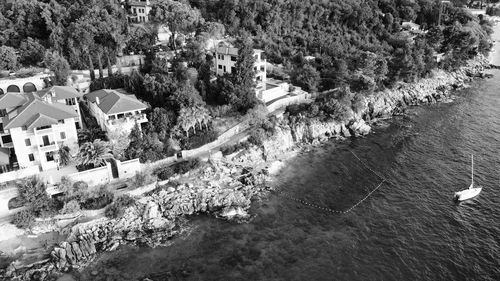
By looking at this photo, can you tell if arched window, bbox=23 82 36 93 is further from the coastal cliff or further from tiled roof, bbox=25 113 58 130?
the coastal cliff

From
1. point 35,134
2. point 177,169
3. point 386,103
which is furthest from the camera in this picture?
point 386,103

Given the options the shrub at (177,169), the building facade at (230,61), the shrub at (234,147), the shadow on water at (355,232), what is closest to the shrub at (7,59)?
the building facade at (230,61)

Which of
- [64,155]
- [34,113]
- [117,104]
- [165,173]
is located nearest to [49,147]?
[64,155]

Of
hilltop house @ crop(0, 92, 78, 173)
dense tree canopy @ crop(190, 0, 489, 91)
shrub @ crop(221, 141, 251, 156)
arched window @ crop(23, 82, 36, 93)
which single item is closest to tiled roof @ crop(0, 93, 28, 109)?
hilltop house @ crop(0, 92, 78, 173)

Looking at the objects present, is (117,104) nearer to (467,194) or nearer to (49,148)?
(49,148)

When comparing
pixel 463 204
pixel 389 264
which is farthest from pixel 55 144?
pixel 463 204

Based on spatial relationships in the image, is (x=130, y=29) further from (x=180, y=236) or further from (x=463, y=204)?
(x=463, y=204)
